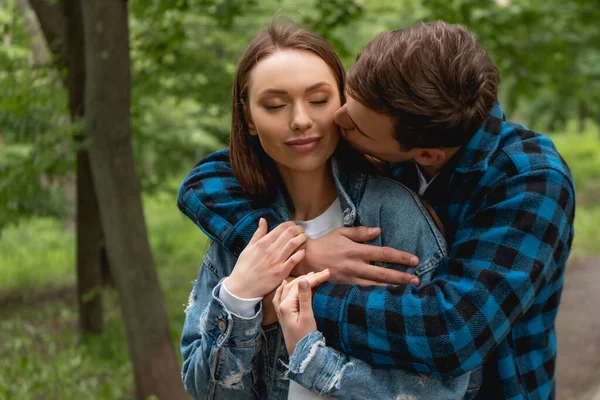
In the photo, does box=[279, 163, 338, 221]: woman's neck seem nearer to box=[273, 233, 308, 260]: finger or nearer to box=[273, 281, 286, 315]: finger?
box=[273, 233, 308, 260]: finger

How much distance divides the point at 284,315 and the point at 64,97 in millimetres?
3735

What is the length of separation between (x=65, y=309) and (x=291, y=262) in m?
5.96

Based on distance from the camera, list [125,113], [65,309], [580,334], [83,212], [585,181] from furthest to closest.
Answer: [585,181], [65,309], [580,334], [83,212], [125,113]

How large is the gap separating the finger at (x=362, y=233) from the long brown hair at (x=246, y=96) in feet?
0.93

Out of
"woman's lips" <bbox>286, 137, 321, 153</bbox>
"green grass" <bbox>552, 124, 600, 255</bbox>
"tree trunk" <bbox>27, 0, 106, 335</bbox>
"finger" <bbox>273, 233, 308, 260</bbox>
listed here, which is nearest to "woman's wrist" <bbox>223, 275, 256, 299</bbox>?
"finger" <bbox>273, 233, 308, 260</bbox>

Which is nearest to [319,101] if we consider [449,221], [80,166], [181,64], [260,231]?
[260,231]

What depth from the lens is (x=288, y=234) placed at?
68.0 inches

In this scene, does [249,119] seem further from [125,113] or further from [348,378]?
[125,113]

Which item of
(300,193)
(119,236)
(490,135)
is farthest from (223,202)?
(119,236)

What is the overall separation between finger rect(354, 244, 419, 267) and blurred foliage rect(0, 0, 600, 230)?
254 cm

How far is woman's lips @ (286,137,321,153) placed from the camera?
5.69ft

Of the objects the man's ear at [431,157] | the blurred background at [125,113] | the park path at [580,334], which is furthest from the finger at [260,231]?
the park path at [580,334]

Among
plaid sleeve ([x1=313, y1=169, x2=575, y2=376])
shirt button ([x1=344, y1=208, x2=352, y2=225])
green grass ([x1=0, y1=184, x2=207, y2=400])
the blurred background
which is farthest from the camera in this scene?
green grass ([x1=0, y1=184, x2=207, y2=400])

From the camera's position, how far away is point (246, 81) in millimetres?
1795
